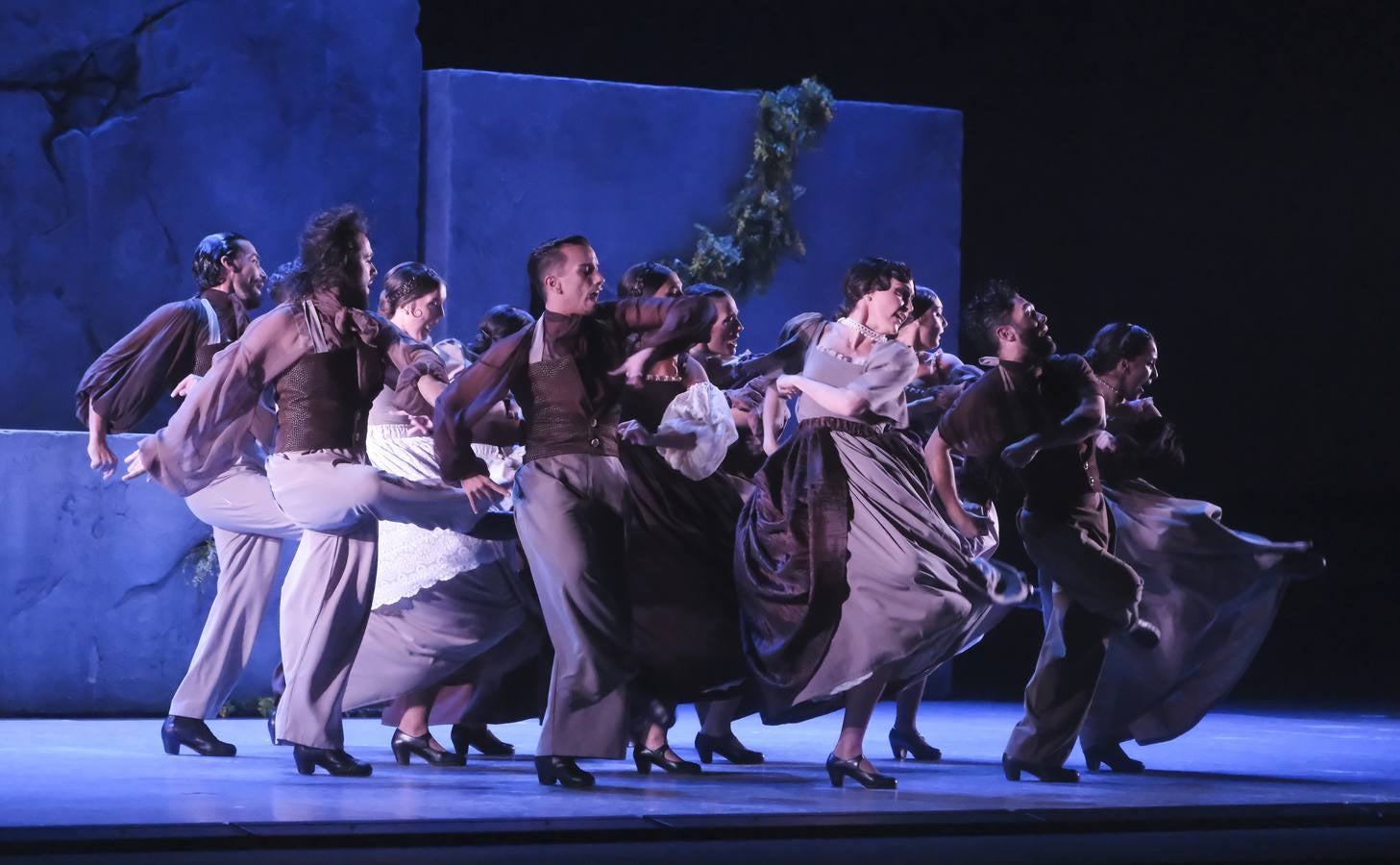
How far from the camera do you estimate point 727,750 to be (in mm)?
5883

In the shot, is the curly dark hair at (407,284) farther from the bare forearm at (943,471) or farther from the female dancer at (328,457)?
the bare forearm at (943,471)

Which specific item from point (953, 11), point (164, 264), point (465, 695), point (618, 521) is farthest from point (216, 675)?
point (953, 11)

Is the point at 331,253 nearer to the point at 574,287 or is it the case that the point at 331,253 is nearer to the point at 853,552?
the point at 574,287

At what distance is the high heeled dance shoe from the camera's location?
19.6 ft

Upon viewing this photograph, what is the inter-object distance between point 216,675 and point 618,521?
155cm

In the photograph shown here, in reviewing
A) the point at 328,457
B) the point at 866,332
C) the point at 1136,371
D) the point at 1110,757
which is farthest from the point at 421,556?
the point at 1136,371

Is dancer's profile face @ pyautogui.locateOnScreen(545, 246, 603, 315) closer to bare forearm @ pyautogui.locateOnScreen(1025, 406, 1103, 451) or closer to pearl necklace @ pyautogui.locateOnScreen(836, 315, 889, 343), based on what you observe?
pearl necklace @ pyautogui.locateOnScreen(836, 315, 889, 343)

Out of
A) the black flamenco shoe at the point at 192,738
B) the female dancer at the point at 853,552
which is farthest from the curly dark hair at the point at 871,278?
the black flamenco shoe at the point at 192,738

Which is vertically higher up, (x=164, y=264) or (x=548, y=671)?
(x=164, y=264)

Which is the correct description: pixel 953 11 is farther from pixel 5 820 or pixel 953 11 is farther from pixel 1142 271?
pixel 5 820

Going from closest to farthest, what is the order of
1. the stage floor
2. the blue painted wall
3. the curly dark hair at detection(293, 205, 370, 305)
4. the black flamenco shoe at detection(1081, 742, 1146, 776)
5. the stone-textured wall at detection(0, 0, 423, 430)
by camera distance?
the stage floor → the curly dark hair at detection(293, 205, 370, 305) → the black flamenco shoe at detection(1081, 742, 1146, 776) → the blue painted wall → the stone-textured wall at detection(0, 0, 423, 430)

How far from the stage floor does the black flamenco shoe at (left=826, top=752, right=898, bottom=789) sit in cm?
4

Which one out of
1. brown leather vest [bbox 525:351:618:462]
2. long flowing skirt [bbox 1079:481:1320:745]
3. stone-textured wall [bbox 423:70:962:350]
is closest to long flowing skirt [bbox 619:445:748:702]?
brown leather vest [bbox 525:351:618:462]

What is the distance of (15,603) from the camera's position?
23.4ft
